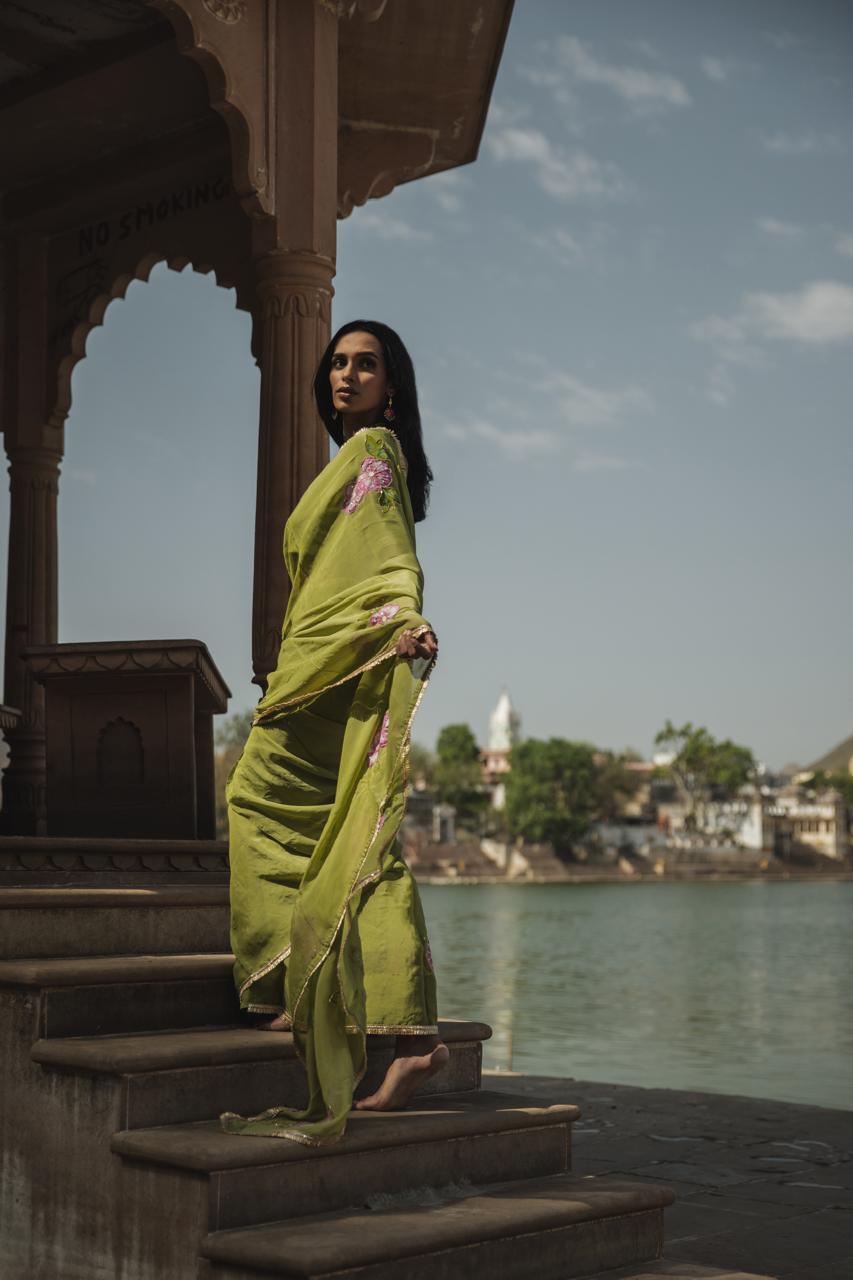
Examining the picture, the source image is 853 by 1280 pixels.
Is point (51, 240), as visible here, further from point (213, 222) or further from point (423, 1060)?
point (423, 1060)

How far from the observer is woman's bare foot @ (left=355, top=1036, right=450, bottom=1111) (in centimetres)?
365

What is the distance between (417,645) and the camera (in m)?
3.64

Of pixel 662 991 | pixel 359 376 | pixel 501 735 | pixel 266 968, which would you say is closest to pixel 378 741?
pixel 266 968

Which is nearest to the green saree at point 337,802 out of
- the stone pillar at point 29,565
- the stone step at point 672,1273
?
the stone step at point 672,1273

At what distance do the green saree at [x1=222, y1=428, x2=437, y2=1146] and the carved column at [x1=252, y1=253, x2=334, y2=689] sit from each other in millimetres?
1862

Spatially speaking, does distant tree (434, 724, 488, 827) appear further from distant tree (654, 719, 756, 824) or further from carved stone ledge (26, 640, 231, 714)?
carved stone ledge (26, 640, 231, 714)

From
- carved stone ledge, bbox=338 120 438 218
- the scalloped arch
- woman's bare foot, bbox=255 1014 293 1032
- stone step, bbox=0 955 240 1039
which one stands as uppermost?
A: carved stone ledge, bbox=338 120 438 218

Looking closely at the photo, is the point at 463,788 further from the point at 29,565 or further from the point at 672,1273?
the point at 672,1273

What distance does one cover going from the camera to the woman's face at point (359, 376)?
4016mm

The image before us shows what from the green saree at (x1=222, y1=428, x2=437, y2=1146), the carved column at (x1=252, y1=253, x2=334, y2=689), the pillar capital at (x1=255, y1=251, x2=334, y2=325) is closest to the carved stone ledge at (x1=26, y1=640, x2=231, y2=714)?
the carved column at (x1=252, y1=253, x2=334, y2=689)

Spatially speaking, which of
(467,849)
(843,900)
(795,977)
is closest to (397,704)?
(795,977)

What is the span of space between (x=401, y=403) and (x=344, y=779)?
1057 millimetres

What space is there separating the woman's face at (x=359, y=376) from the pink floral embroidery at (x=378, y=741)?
87 centimetres

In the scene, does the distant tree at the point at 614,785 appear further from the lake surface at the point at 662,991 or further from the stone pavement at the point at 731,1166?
the stone pavement at the point at 731,1166
